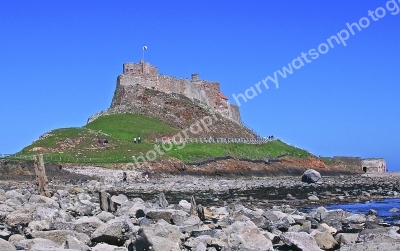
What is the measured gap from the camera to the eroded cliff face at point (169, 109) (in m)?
81.1

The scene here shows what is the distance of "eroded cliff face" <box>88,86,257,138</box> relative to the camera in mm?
81062

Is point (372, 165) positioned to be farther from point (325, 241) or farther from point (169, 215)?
point (325, 241)

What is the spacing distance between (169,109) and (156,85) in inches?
217

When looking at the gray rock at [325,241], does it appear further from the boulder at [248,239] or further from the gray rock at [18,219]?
the gray rock at [18,219]

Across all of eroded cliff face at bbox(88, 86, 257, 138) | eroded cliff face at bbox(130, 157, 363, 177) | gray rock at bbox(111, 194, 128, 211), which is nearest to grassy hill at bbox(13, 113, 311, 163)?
eroded cliff face at bbox(130, 157, 363, 177)

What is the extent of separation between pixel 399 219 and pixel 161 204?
781 centimetres

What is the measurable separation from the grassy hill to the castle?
6681 millimetres

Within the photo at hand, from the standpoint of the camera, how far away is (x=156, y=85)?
86.8 meters

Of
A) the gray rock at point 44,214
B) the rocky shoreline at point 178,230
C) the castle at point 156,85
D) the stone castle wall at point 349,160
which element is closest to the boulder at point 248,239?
the rocky shoreline at point 178,230

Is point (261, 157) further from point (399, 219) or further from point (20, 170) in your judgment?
point (399, 219)

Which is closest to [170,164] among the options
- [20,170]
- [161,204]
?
[20,170]

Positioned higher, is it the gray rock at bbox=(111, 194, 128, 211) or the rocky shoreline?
the gray rock at bbox=(111, 194, 128, 211)

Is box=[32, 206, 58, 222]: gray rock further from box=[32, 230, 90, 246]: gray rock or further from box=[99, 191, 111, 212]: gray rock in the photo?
box=[99, 191, 111, 212]: gray rock

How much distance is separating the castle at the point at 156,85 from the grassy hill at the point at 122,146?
21.9 ft
